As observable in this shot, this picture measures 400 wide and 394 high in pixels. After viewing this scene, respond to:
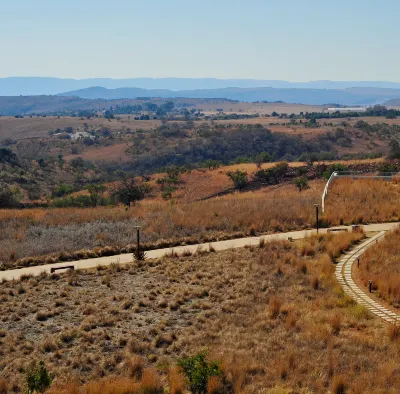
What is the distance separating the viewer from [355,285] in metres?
15.8

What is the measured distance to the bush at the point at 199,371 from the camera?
32.3 feet

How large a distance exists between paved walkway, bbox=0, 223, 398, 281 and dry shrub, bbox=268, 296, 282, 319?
6226 mm

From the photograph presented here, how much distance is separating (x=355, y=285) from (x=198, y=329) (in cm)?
502

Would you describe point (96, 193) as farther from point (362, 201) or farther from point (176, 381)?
point (176, 381)

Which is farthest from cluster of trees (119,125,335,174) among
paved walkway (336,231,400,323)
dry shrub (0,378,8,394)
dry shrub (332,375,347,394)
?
dry shrub (332,375,347,394)

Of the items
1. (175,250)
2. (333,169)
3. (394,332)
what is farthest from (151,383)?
(333,169)

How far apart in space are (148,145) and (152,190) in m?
45.8

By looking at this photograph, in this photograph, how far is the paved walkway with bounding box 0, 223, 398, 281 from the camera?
59.1 feet

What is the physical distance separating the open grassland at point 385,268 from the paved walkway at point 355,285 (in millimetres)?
355

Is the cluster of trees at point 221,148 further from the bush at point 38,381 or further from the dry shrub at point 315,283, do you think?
the bush at point 38,381

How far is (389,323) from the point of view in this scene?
12688mm

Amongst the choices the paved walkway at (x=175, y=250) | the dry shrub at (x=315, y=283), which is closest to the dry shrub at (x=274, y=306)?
the dry shrub at (x=315, y=283)

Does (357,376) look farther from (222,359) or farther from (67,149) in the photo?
(67,149)

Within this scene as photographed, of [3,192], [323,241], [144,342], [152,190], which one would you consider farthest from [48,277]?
[152,190]
